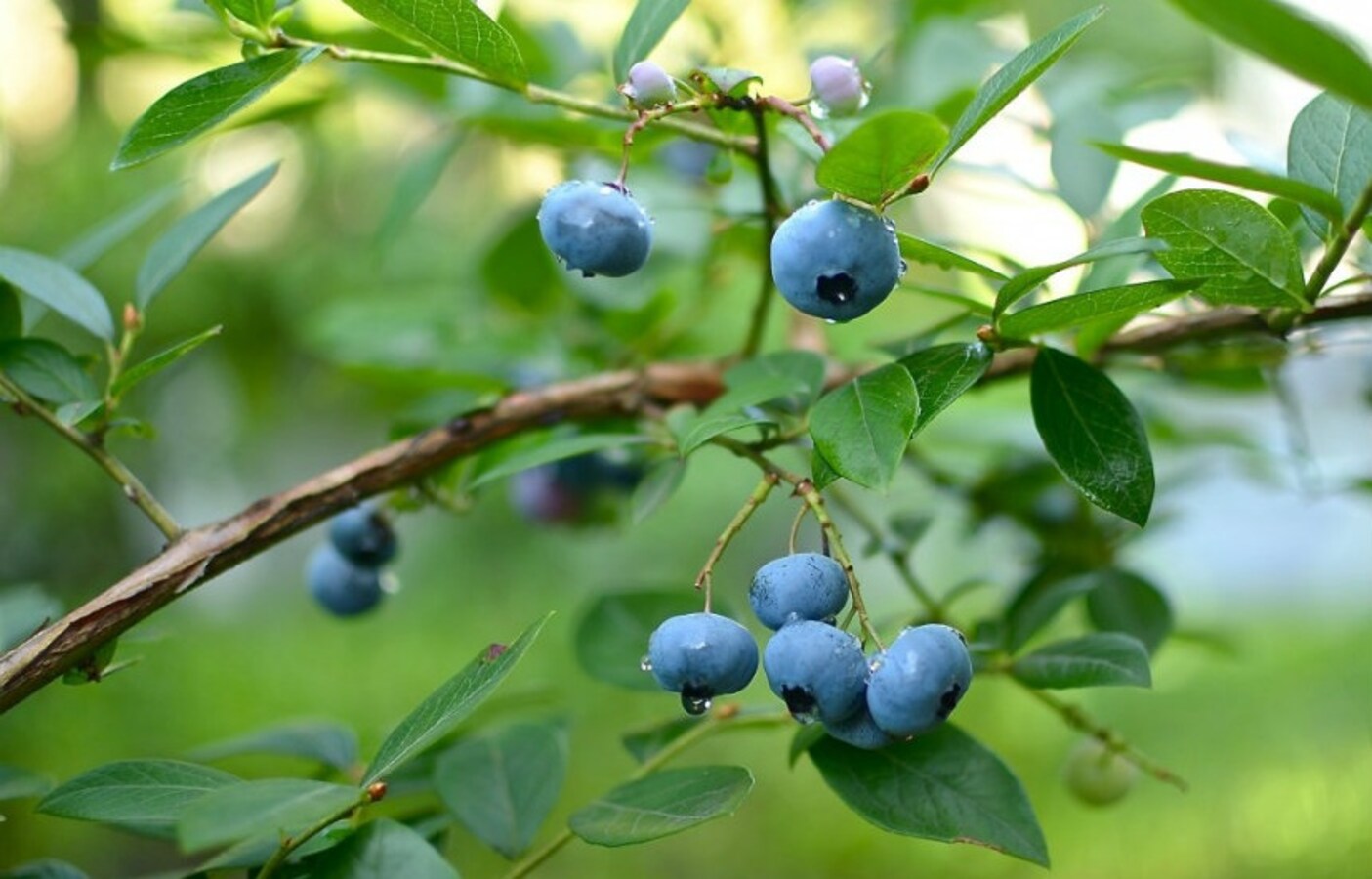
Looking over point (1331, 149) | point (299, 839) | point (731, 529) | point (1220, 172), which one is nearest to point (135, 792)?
point (299, 839)

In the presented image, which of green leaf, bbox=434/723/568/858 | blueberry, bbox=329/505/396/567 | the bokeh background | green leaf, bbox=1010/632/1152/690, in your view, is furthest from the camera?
the bokeh background

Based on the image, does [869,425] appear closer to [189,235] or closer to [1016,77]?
[1016,77]

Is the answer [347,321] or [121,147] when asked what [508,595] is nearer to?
[347,321]

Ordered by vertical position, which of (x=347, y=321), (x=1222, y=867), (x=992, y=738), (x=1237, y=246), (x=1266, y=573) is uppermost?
(x=1237, y=246)

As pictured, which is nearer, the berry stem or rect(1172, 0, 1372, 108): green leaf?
A: rect(1172, 0, 1372, 108): green leaf

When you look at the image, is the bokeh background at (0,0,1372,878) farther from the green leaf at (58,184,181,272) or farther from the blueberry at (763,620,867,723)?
the blueberry at (763,620,867,723)

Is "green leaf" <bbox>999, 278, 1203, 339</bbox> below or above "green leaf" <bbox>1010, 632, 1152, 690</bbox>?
above

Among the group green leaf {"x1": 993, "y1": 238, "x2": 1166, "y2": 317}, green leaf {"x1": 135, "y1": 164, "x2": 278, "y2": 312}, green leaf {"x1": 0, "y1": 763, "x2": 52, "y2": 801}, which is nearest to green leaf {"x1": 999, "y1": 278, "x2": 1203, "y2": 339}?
green leaf {"x1": 993, "y1": 238, "x2": 1166, "y2": 317}

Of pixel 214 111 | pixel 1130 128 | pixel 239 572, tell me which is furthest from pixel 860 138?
pixel 239 572

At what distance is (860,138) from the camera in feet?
1.59

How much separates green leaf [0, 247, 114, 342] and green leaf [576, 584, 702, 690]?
346 mm

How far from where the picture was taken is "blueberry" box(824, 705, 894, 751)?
0.55m

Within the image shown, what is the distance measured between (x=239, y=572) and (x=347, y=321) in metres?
2.71

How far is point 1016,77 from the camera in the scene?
496 millimetres
